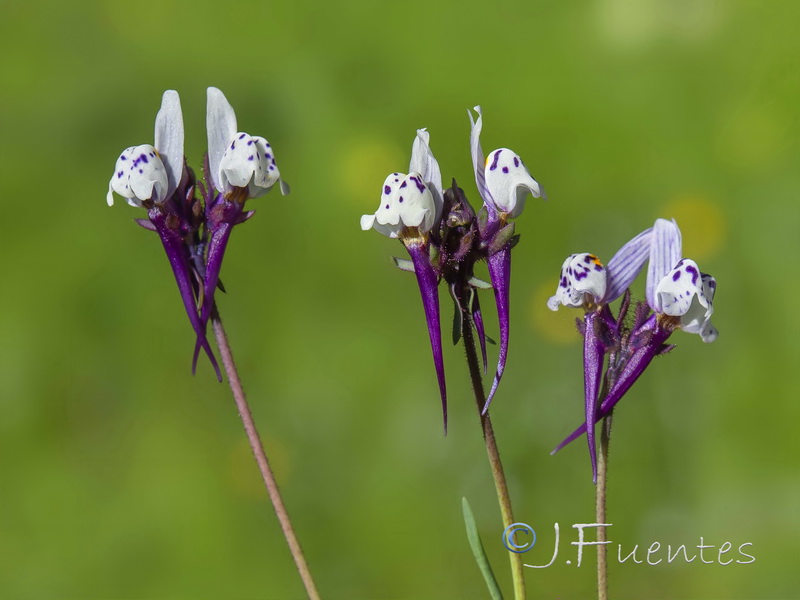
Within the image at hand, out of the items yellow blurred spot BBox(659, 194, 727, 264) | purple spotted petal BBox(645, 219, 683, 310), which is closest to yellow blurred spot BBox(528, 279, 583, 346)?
yellow blurred spot BBox(659, 194, 727, 264)

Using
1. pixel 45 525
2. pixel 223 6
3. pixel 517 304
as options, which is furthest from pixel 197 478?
pixel 223 6

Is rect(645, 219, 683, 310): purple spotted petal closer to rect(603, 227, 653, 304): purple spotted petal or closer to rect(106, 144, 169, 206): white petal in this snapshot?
rect(603, 227, 653, 304): purple spotted petal

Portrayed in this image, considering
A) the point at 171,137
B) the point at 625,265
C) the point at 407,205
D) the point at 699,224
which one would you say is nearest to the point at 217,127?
the point at 171,137

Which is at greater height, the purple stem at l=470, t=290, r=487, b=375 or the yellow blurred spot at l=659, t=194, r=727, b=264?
the yellow blurred spot at l=659, t=194, r=727, b=264

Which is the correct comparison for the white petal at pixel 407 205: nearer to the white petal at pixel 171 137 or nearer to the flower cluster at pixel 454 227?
the flower cluster at pixel 454 227

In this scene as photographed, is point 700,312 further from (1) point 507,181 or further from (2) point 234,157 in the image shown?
(2) point 234,157

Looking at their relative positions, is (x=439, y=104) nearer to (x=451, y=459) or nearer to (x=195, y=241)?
(x=451, y=459)
